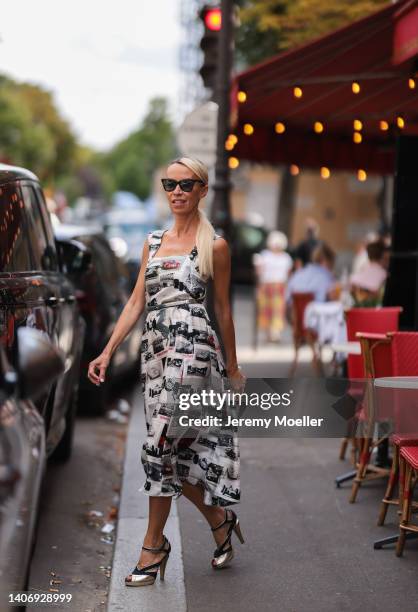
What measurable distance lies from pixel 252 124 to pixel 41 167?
8347 cm

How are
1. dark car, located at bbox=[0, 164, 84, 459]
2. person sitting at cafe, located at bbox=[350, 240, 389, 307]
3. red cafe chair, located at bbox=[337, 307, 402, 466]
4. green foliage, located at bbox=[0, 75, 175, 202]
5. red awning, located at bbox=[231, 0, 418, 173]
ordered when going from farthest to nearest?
green foliage, located at bbox=[0, 75, 175, 202]
person sitting at cafe, located at bbox=[350, 240, 389, 307]
red awning, located at bbox=[231, 0, 418, 173]
red cafe chair, located at bbox=[337, 307, 402, 466]
dark car, located at bbox=[0, 164, 84, 459]

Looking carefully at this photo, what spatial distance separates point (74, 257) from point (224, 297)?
11.3 feet

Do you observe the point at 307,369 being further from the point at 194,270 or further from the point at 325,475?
the point at 194,270

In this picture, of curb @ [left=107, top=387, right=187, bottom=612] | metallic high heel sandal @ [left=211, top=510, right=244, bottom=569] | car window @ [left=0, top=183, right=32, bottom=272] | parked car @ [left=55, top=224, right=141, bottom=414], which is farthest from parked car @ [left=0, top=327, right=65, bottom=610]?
parked car @ [left=55, top=224, right=141, bottom=414]

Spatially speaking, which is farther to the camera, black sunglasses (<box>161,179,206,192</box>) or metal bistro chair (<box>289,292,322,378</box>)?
metal bistro chair (<box>289,292,322,378</box>)

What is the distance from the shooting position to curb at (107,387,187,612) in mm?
5523

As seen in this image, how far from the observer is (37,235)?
24.2ft

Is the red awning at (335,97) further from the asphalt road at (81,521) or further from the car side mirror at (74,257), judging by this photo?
the asphalt road at (81,521)

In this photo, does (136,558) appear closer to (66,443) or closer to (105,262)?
(66,443)

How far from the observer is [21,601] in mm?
4277

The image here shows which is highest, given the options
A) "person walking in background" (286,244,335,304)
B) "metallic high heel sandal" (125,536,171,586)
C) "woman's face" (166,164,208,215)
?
"woman's face" (166,164,208,215)

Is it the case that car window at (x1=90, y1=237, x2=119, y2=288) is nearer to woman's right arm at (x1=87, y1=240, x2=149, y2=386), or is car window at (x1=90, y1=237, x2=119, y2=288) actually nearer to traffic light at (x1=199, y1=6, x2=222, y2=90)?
traffic light at (x1=199, y1=6, x2=222, y2=90)

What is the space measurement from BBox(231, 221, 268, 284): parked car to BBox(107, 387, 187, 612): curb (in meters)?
20.4

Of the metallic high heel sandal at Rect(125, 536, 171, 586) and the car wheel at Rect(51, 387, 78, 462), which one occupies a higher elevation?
the metallic high heel sandal at Rect(125, 536, 171, 586)
